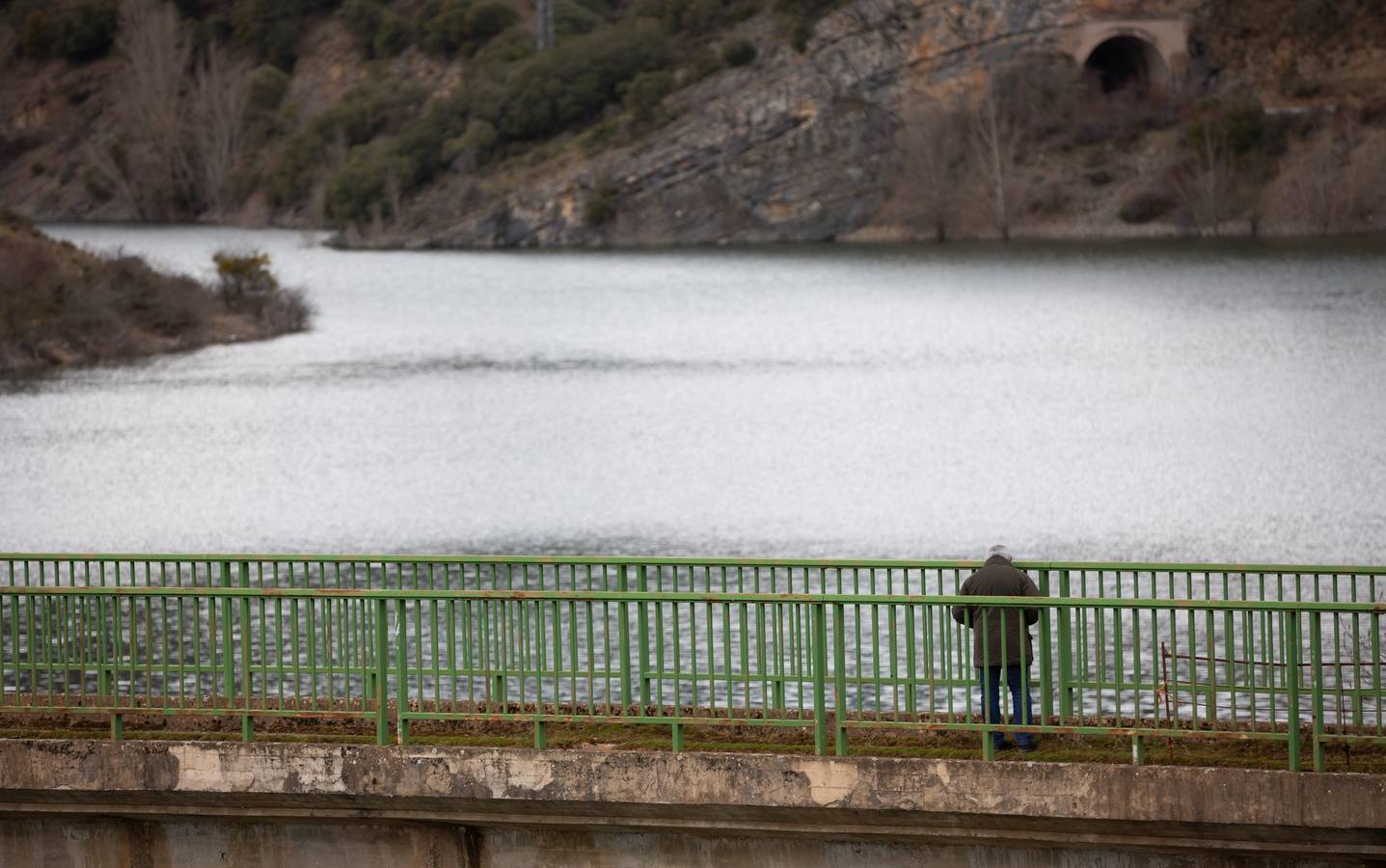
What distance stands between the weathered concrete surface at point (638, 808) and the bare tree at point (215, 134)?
133 m

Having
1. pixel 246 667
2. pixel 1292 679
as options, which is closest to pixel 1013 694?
pixel 1292 679

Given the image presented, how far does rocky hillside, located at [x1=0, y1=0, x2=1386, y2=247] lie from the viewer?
101312 millimetres

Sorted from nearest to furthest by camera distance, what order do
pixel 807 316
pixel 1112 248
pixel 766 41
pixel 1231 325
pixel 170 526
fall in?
1. pixel 170 526
2. pixel 1231 325
3. pixel 807 316
4. pixel 1112 248
5. pixel 766 41

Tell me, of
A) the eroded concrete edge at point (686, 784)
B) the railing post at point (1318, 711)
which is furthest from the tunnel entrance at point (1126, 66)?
the eroded concrete edge at point (686, 784)

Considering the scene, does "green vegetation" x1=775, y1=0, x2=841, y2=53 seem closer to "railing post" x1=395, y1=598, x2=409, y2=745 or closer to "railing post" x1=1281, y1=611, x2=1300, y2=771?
"railing post" x1=395, y1=598, x2=409, y2=745

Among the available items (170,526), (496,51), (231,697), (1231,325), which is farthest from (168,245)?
(231,697)

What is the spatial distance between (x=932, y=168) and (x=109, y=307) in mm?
53278

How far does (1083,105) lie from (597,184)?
2846 cm

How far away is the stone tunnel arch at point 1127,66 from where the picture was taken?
4523 inches

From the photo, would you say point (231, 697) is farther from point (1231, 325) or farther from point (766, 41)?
point (766, 41)

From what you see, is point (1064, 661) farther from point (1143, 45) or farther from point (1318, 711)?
point (1143, 45)

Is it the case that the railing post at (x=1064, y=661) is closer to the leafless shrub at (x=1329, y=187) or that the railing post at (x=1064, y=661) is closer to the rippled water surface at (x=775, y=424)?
the rippled water surface at (x=775, y=424)

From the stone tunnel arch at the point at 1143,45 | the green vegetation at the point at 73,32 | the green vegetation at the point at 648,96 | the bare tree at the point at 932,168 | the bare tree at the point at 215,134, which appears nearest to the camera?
the bare tree at the point at 932,168

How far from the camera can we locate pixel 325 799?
1303 centimetres
